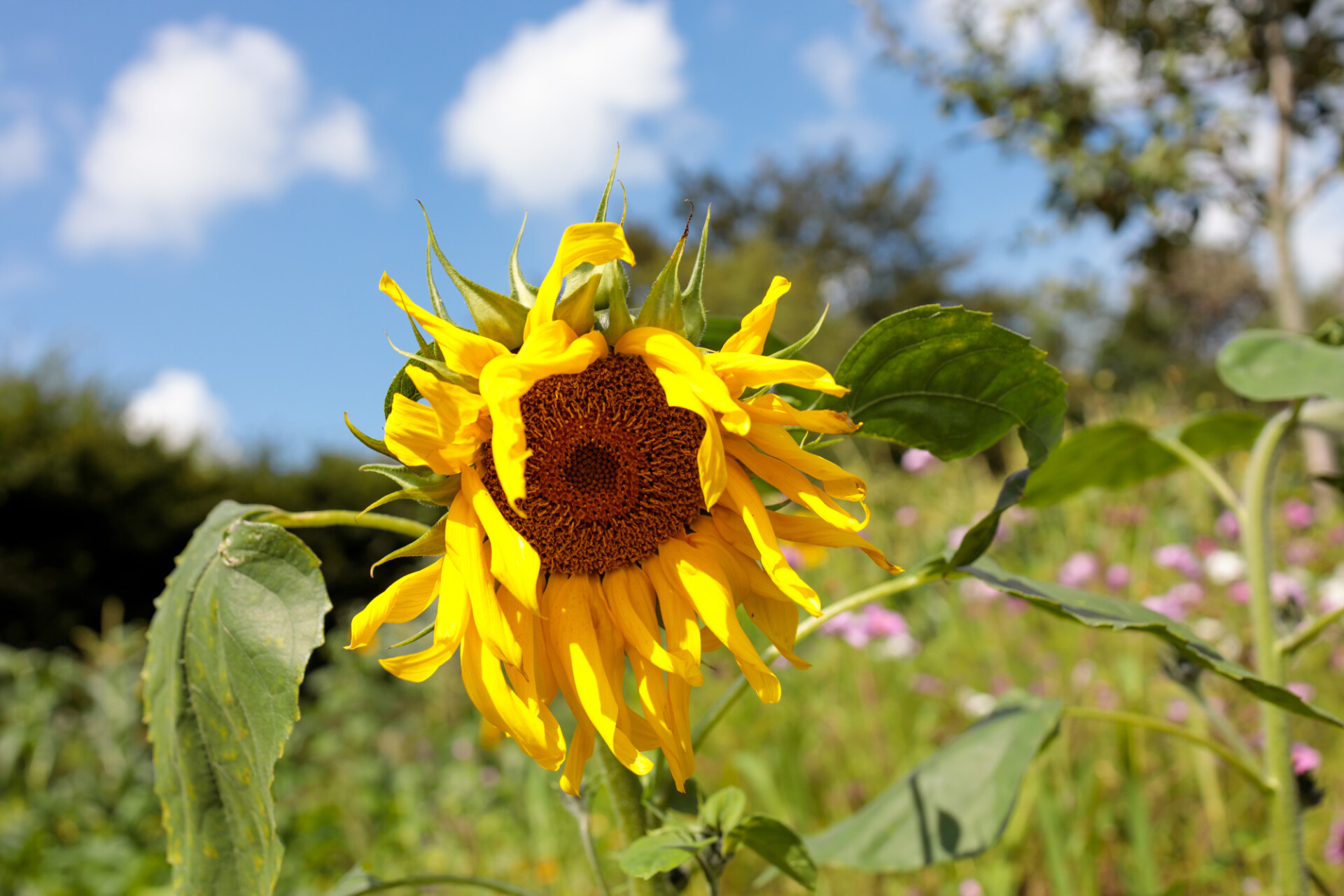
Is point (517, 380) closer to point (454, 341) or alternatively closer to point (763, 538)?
point (454, 341)

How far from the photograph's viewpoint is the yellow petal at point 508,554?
63cm

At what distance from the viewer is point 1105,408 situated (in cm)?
532

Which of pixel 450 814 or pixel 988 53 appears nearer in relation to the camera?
pixel 450 814

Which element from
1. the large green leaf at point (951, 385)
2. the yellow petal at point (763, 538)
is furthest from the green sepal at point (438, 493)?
the large green leaf at point (951, 385)

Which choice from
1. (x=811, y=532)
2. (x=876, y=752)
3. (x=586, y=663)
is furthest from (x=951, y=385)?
(x=876, y=752)

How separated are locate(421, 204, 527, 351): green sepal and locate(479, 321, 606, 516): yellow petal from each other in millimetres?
36

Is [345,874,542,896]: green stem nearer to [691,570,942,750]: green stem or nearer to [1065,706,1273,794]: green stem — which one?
[691,570,942,750]: green stem

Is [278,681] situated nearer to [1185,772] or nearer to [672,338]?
[672,338]

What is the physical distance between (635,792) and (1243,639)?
2.65 meters

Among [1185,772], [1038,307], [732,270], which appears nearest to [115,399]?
[1185,772]

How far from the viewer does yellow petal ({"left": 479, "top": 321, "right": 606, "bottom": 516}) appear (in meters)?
0.61

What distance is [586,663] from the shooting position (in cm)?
68

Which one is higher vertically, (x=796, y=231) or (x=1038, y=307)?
(x=796, y=231)

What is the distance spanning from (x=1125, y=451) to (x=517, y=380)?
972mm
